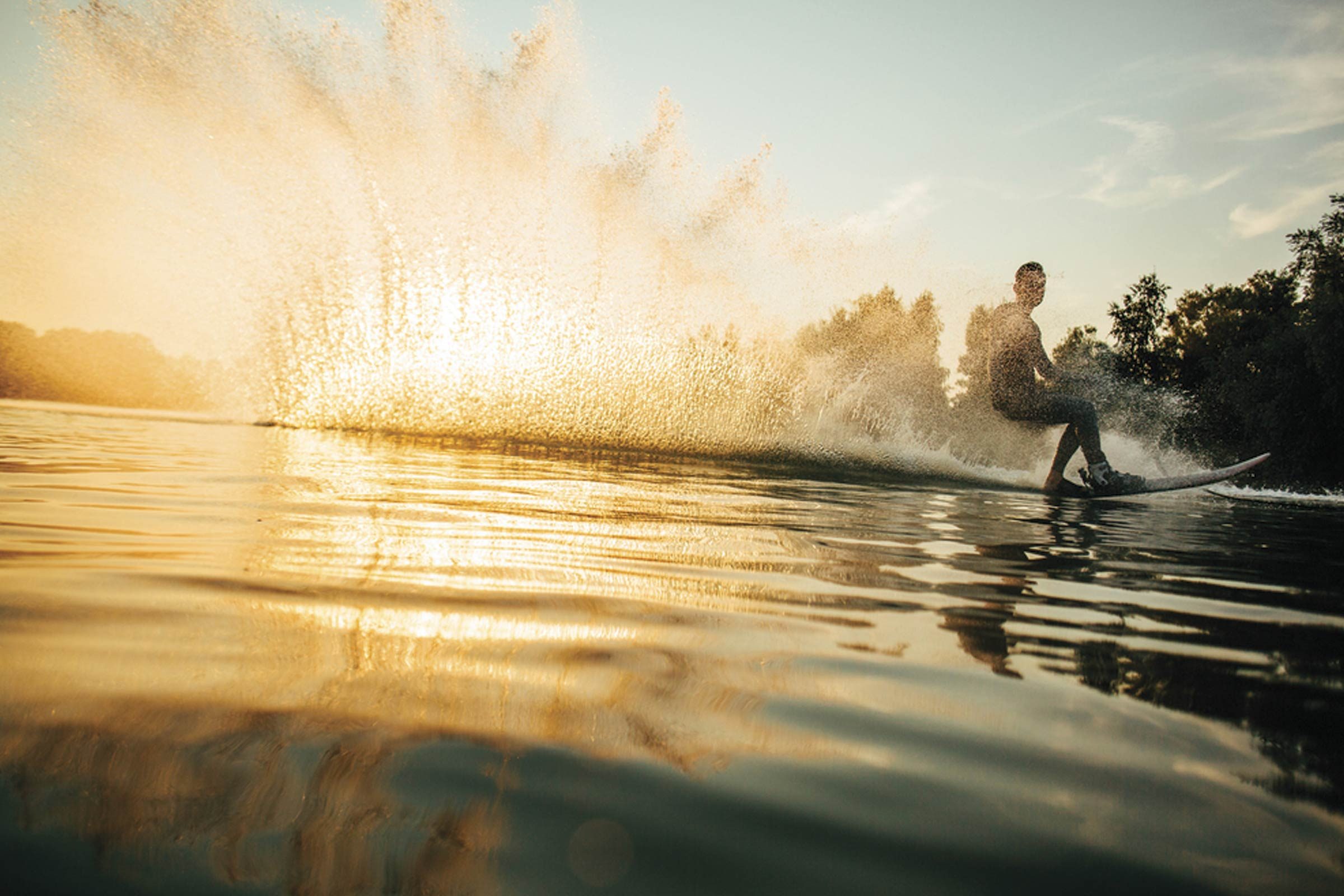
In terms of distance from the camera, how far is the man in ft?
29.0

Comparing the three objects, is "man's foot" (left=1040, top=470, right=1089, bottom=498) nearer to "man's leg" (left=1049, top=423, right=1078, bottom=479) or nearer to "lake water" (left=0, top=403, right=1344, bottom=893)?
"man's leg" (left=1049, top=423, right=1078, bottom=479)

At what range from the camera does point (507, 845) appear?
0.85 m

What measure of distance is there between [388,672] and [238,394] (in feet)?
48.5

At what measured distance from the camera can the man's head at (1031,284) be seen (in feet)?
29.2

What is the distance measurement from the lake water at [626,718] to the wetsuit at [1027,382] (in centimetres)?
602

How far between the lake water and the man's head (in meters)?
6.32

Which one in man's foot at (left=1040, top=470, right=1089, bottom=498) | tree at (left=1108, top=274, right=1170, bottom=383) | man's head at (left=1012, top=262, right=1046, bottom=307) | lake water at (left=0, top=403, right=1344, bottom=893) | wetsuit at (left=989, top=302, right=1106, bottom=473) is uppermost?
tree at (left=1108, top=274, right=1170, bottom=383)

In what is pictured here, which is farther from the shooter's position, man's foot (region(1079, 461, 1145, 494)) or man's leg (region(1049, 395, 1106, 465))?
man's foot (region(1079, 461, 1145, 494))

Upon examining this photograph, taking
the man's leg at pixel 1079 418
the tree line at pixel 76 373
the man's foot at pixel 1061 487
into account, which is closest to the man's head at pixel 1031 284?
the man's leg at pixel 1079 418

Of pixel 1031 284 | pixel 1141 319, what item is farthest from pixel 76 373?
pixel 1141 319

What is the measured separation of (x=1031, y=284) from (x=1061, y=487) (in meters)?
2.72

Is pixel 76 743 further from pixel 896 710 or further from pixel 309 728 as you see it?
pixel 896 710

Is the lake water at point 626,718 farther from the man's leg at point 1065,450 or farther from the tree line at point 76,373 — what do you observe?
the tree line at point 76,373

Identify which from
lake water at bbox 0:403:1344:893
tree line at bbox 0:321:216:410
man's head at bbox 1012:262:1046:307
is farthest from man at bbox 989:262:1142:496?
tree line at bbox 0:321:216:410
